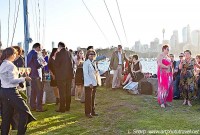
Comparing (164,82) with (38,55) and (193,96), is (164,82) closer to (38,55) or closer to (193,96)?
(193,96)

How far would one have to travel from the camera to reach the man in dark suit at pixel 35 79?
7.99 m

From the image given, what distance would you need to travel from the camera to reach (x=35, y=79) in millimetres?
8047

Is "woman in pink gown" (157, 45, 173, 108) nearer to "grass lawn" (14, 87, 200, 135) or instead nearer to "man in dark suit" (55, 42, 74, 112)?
"grass lawn" (14, 87, 200, 135)

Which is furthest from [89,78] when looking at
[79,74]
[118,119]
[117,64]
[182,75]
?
[117,64]

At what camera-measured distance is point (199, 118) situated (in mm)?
7219

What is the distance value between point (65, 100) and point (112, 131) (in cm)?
245

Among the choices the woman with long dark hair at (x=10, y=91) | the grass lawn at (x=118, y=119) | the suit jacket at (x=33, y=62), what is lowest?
the grass lawn at (x=118, y=119)

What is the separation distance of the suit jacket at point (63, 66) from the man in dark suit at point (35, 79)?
1.49ft

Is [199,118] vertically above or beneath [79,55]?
beneath

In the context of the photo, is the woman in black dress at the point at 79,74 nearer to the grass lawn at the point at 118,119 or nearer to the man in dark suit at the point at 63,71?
the grass lawn at the point at 118,119

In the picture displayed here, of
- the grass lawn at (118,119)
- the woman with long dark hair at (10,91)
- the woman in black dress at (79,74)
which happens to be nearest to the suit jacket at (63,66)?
the grass lawn at (118,119)

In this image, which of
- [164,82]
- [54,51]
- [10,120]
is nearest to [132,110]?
[164,82]

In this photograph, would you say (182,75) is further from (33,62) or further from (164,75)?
(33,62)

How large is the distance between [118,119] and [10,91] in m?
2.84
